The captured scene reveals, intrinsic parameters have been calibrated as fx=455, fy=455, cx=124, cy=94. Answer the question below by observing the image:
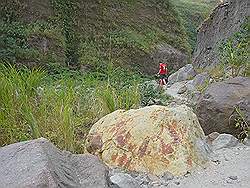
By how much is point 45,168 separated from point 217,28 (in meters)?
17.9

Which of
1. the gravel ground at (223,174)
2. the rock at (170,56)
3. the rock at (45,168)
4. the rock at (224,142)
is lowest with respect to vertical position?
the rock at (170,56)

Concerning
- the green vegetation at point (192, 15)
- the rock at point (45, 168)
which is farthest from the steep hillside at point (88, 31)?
the rock at point (45, 168)

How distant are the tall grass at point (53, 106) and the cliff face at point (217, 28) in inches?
401

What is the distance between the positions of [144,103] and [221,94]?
5.74ft

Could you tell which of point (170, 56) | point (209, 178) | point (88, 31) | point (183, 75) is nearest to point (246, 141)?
point (209, 178)

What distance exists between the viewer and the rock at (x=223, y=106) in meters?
6.00

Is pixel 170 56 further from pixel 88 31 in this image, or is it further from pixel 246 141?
pixel 246 141

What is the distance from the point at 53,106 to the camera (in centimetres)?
534

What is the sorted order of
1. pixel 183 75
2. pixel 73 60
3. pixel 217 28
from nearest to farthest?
pixel 183 75, pixel 217 28, pixel 73 60

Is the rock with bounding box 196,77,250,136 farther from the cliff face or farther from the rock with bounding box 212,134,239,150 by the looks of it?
the cliff face

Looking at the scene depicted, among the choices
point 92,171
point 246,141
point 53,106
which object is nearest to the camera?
point 92,171

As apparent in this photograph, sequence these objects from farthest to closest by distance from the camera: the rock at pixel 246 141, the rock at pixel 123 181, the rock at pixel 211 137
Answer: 1. the rock at pixel 211 137
2. the rock at pixel 246 141
3. the rock at pixel 123 181

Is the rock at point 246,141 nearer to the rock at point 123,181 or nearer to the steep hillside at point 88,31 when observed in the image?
the rock at point 123,181

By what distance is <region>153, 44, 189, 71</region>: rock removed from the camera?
27797 mm
